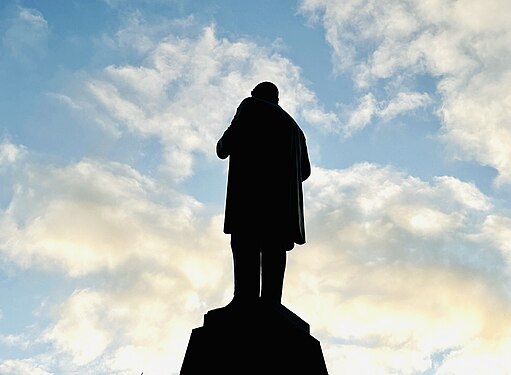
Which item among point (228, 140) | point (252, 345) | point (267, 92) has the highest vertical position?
point (267, 92)

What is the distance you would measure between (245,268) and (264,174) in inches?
53.1

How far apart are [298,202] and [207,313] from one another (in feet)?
6.73

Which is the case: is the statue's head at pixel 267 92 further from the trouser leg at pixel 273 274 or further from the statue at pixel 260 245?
the trouser leg at pixel 273 274

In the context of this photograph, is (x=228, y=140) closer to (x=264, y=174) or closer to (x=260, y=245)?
(x=264, y=174)

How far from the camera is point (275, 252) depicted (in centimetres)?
789

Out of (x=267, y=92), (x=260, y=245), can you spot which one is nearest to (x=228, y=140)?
(x=267, y=92)

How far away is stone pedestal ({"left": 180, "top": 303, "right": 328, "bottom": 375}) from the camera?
678cm

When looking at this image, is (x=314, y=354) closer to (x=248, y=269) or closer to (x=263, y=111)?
(x=248, y=269)

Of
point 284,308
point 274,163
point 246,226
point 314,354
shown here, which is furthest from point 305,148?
point 314,354

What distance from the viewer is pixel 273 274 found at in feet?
25.5

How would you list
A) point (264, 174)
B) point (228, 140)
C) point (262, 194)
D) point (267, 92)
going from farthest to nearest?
point (267, 92) → point (228, 140) → point (264, 174) → point (262, 194)

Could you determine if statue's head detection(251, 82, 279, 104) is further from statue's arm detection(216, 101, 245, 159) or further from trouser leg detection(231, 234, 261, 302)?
trouser leg detection(231, 234, 261, 302)

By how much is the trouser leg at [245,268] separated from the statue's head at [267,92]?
7.66 feet

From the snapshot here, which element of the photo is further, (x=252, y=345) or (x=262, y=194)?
(x=262, y=194)
